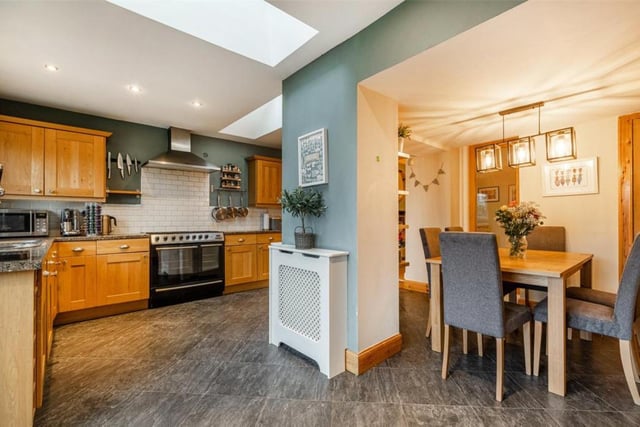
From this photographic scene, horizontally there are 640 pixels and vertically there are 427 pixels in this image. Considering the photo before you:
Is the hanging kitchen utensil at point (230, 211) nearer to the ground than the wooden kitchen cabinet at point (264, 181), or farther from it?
nearer to the ground

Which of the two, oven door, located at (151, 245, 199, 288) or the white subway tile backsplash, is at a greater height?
the white subway tile backsplash

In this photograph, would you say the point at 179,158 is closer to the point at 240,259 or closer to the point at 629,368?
the point at 240,259

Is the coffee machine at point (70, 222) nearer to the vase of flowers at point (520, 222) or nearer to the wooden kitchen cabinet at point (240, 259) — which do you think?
the wooden kitchen cabinet at point (240, 259)

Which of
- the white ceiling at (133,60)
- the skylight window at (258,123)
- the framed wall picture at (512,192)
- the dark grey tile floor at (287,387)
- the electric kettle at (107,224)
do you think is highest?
the skylight window at (258,123)

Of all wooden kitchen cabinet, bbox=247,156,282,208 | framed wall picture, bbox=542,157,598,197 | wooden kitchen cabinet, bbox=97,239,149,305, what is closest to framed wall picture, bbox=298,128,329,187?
wooden kitchen cabinet, bbox=97,239,149,305

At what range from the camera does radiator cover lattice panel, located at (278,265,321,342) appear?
2160mm

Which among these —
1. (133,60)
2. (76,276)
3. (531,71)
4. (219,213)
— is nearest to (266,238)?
(219,213)

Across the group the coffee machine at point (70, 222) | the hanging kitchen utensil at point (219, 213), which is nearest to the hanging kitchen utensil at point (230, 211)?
the hanging kitchen utensil at point (219, 213)

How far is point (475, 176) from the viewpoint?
14.4 ft

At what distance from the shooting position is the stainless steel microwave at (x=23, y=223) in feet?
9.84

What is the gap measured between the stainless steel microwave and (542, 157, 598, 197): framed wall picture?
19.6 ft

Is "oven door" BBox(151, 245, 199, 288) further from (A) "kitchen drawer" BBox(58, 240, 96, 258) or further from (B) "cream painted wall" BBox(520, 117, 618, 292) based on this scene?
(B) "cream painted wall" BBox(520, 117, 618, 292)

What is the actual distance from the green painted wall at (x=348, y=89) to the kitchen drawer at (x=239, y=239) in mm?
1772

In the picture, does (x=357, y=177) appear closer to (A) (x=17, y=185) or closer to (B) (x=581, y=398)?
(B) (x=581, y=398)
